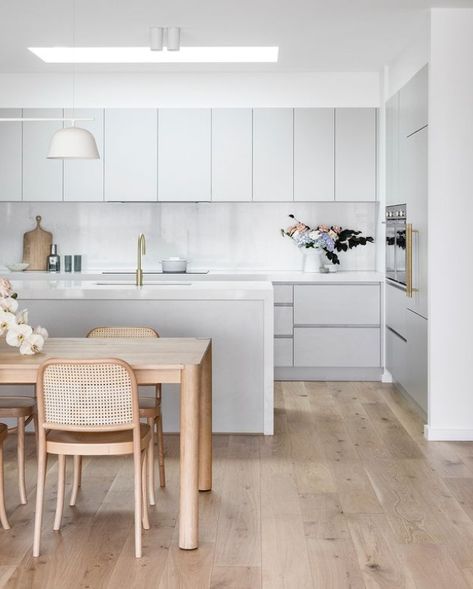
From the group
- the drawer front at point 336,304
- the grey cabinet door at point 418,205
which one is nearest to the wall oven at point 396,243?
the grey cabinet door at point 418,205

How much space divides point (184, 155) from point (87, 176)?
902mm

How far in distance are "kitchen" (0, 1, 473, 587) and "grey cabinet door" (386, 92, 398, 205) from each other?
0.16ft

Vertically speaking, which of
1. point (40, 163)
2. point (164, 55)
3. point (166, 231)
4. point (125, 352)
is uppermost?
point (164, 55)

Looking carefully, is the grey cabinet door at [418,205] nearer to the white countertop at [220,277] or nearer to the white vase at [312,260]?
the white countertop at [220,277]

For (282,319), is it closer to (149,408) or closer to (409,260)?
(409,260)

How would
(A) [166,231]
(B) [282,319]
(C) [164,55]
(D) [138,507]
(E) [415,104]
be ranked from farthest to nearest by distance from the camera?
(A) [166,231] → (B) [282,319] → (C) [164,55] → (E) [415,104] → (D) [138,507]

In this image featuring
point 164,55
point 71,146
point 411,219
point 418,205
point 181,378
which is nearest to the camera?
point 181,378

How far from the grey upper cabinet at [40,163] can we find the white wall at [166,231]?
1.22 feet

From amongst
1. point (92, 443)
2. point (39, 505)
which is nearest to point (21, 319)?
point (92, 443)

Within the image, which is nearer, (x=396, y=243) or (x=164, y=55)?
(x=396, y=243)

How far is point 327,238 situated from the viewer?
26.2 ft

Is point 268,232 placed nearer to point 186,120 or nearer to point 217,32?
point 186,120

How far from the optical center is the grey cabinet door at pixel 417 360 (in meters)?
5.92

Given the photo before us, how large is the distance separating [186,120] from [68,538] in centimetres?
498
